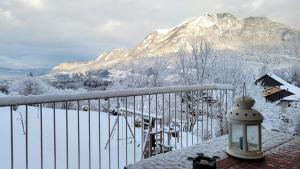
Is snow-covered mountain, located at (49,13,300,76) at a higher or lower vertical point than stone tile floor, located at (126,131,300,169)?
higher

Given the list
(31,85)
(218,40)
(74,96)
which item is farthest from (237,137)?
(31,85)

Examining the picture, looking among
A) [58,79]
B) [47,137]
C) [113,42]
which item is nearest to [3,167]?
[47,137]

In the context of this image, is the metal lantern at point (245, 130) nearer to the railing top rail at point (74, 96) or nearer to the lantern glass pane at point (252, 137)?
the lantern glass pane at point (252, 137)

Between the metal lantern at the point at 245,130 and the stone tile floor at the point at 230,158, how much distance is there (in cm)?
3

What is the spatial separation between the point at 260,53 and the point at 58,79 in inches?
252

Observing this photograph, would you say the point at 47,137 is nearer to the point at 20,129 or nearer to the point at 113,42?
the point at 20,129

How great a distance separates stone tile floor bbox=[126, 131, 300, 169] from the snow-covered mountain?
22.7ft

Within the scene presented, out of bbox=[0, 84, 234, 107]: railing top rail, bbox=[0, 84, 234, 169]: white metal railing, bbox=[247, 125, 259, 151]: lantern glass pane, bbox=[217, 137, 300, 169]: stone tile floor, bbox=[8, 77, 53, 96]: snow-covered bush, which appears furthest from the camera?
bbox=[8, 77, 53, 96]: snow-covered bush

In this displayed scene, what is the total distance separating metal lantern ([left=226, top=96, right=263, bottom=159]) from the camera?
1.09 meters

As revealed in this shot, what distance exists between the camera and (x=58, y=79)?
9.50 meters

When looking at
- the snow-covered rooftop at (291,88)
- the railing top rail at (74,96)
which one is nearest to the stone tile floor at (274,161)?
the railing top rail at (74,96)

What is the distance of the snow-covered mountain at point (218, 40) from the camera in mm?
8102

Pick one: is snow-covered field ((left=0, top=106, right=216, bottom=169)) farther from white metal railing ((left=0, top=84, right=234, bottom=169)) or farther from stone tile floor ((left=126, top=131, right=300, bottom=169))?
stone tile floor ((left=126, top=131, right=300, bottom=169))

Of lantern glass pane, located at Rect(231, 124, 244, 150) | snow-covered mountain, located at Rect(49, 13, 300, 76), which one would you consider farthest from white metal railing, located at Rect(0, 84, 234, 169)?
snow-covered mountain, located at Rect(49, 13, 300, 76)
